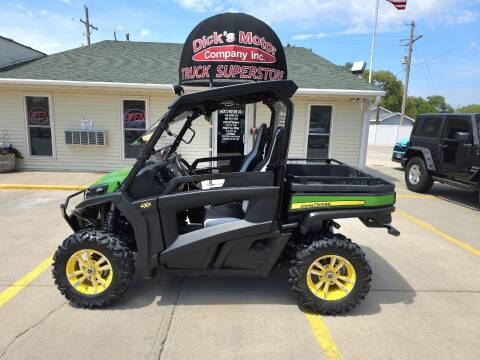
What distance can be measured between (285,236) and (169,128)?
4.85ft

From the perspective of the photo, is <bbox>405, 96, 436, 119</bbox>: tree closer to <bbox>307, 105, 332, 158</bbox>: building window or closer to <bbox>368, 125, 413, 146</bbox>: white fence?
<bbox>368, 125, 413, 146</bbox>: white fence

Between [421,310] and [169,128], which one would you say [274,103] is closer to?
[169,128]

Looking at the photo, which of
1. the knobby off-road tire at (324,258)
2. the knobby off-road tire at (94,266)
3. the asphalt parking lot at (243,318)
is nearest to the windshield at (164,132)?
the knobby off-road tire at (94,266)

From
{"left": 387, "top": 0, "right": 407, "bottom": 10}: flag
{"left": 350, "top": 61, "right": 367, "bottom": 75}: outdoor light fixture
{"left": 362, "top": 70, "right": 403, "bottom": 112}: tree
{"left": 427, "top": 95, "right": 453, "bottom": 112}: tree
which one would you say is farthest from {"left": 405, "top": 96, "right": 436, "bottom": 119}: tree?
{"left": 350, "top": 61, "right": 367, "bottom": 75}: outdoor light fixture

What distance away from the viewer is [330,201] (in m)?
3.00

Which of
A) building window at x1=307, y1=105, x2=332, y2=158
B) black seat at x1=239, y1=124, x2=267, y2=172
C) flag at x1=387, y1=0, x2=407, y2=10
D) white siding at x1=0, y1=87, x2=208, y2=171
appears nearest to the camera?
black seat at x1=239, y1=124, x2=267, y2=172

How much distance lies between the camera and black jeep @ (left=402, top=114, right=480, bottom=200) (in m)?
7.09

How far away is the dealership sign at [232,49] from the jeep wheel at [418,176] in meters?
4.29

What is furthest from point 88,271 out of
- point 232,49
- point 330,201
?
point 232,49

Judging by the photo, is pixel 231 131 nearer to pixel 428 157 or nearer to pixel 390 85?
pixel 428 157

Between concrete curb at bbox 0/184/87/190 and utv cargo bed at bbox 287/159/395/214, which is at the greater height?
utv cargo bed at bbox 287/159/395/214

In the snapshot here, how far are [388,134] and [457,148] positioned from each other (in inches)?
1027

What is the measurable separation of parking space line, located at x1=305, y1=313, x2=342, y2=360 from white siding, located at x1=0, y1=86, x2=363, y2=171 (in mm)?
7523

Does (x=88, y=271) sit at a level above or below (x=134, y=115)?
below
